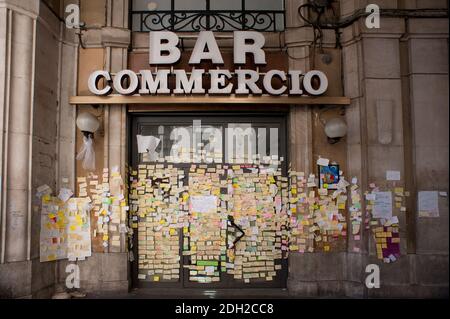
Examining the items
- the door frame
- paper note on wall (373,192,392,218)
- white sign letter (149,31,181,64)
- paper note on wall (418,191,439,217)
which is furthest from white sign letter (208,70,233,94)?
paper note on wall (418,191,439,217)

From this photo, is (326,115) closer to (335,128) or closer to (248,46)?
(335,128)

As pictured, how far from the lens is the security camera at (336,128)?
7.24 meters

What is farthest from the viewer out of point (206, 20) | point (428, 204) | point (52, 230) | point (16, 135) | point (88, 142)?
point (206, 20)

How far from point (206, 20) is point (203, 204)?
3.31 metres

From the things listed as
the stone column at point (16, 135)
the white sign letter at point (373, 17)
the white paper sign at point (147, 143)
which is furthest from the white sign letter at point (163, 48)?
the white sign letter at point (373, 17)

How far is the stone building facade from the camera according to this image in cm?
685

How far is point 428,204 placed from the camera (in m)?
7.21

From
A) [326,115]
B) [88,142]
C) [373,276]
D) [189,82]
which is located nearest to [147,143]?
[88,142]

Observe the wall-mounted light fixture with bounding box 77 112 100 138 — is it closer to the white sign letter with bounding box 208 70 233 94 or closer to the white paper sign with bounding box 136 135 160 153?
the white paper sign with bounding box 136 135 160 153

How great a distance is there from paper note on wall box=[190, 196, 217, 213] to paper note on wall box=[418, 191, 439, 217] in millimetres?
3403

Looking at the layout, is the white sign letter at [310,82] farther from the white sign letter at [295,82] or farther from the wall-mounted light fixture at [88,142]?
the wall-mounted light fixture at [88,142]

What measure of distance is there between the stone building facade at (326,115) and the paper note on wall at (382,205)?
0.25 metres

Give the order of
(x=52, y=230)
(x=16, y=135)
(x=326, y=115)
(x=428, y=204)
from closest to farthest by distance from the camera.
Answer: (x=16, y=135) < (x=52, y=230) < (x=428, y=204) < (x=326, y=115)
